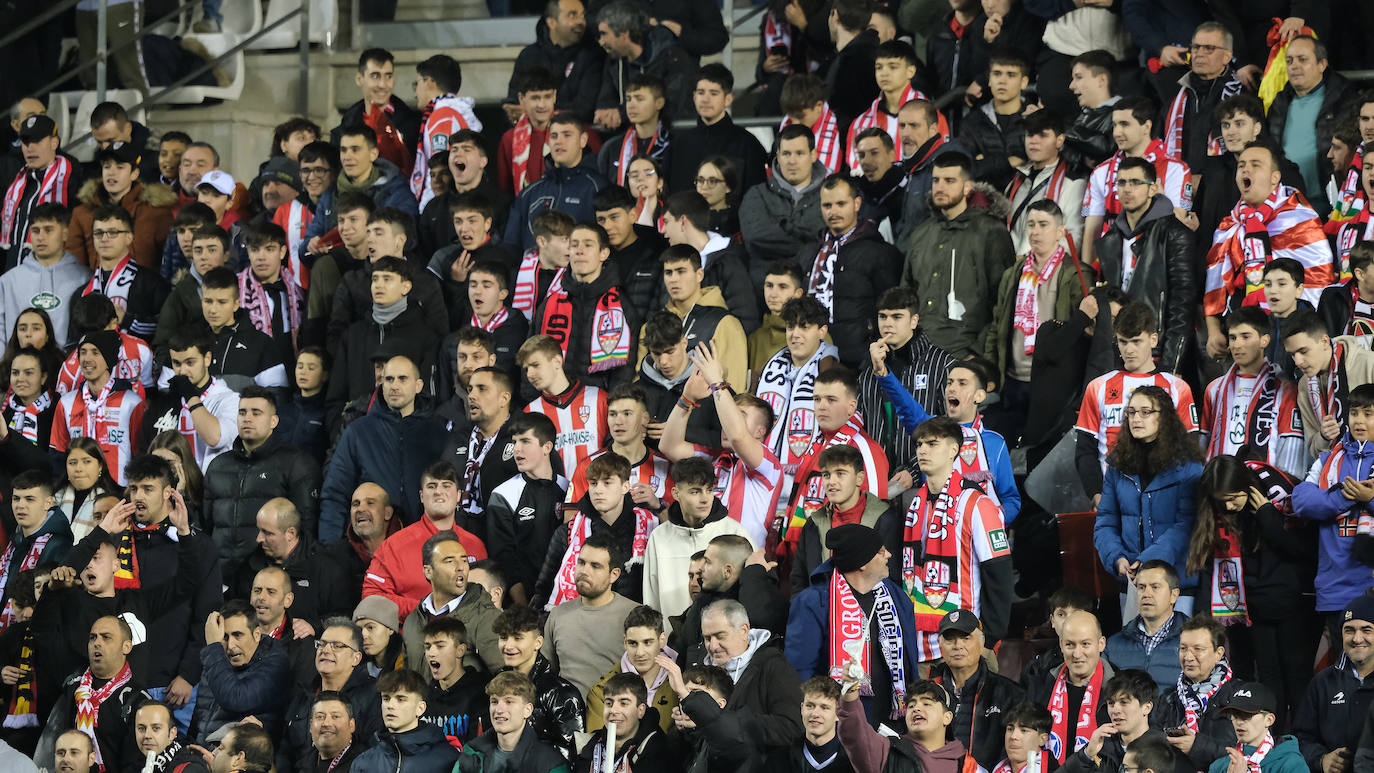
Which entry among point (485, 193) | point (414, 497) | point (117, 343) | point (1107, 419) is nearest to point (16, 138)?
point (117, 343)

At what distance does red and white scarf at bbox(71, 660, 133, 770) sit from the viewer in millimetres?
11125

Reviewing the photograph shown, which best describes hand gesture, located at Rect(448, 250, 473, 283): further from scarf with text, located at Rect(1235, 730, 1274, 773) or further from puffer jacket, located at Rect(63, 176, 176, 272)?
scarf with text, located at Rect(1235, 730, 1274, 773)

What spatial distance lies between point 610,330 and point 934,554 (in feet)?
8.97

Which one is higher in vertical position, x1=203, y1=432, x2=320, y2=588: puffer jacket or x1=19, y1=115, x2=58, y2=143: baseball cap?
x1=19, y1=115, x2=58, y2=143: baseball cap

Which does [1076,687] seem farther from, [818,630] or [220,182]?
[220,182]

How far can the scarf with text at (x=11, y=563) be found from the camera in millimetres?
12125

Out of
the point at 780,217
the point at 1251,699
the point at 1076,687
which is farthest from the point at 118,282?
the point at 1251,699

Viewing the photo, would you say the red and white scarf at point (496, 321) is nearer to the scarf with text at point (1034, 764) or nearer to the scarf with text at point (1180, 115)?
the scarf with text at point (1180, 115)

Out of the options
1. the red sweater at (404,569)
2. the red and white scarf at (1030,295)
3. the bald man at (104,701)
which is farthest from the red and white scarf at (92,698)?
the red and white scarf at (1030,295)

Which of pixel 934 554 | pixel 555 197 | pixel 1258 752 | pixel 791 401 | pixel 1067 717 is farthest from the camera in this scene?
pixel 555 197

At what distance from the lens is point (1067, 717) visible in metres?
9.59

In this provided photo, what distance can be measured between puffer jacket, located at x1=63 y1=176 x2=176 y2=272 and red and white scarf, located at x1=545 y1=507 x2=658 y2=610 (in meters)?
5.05

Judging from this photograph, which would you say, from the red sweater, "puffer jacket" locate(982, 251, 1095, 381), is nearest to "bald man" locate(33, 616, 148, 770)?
the red sweater

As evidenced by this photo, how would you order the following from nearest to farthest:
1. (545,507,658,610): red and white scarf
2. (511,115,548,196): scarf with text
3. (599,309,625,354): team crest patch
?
(545,507,658,610): red and white scarf
(599,309,625,354): team crest patch
(511,115,548,196): scarf with text
